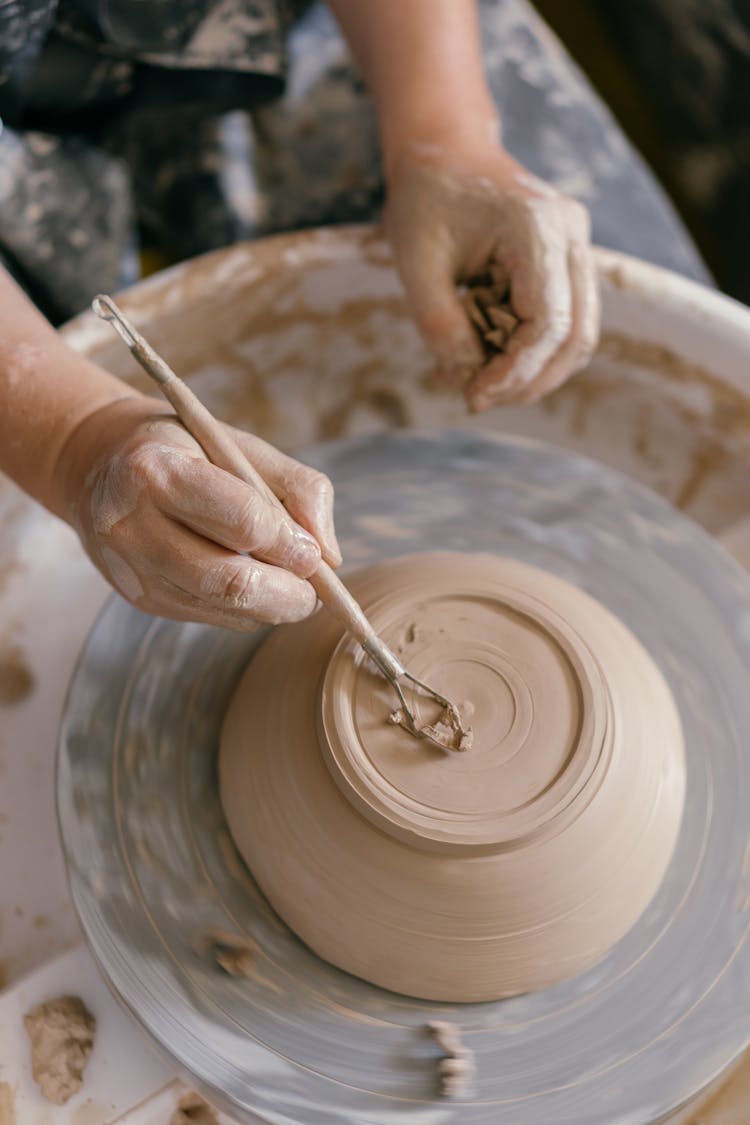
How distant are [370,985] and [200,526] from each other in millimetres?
534

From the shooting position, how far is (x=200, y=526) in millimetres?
990

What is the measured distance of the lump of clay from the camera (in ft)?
3.70

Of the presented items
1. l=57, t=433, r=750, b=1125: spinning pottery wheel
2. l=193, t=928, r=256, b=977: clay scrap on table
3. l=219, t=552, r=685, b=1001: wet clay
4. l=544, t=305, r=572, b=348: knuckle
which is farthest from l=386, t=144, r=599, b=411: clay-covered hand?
l=193, t=928, r=256, b=977: clay scrap on table

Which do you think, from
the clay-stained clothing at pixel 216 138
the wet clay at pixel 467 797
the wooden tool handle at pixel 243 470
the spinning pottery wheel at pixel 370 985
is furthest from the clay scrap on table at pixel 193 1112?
the clay-stained clothing at pixel 216 138

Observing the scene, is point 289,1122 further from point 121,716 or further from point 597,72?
point 597,72

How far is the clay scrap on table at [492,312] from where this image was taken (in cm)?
135

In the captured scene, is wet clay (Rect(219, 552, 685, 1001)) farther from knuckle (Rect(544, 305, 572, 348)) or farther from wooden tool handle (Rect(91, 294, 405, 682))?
knuckle (Rect(544, 305, 572, 348))

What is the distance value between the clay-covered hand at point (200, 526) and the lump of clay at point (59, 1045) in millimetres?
484

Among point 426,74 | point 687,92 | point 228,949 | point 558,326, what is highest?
point 426,74

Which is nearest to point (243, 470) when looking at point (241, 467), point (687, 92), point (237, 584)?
point (241, 467)

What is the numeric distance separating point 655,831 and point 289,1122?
487mm

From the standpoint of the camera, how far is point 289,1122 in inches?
41.2

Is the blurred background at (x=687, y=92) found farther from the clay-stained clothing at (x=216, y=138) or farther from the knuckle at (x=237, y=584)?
the knuckle at (x=237, y=584)

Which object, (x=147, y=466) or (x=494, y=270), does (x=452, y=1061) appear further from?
(x=494, y=270)
